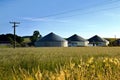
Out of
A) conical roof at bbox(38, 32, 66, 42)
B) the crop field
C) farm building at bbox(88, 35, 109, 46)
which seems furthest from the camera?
farm building at bbox(88, 35, 109, 46)

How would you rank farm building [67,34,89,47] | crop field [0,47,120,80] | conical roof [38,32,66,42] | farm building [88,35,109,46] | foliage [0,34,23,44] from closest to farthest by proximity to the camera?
crop field [0,47,120,80]
foliage [0,34,23,44]
conical roof [38,32,66,42]
farm building [67,34,89,47]
farm building [88,35,109,46]

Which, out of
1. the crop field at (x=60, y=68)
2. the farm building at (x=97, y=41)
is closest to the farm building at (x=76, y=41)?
the farm building at (x=97, y=41)

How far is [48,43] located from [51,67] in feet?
320

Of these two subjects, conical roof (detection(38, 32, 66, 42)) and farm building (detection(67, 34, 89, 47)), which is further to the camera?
farm building (detection(67, 34, 89, 47))

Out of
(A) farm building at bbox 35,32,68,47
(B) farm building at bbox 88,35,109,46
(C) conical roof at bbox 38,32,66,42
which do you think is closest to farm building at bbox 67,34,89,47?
(B) farm building at bbox 88,35,109,46

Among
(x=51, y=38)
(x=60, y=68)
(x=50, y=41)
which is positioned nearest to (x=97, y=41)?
(x=51, y=38)

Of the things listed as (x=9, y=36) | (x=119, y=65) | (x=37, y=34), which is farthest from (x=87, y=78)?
(x=37, y=34)

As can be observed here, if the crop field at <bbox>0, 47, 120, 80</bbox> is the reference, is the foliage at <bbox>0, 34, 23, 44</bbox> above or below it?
above

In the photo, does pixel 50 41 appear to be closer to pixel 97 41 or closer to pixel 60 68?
pixel 97 41

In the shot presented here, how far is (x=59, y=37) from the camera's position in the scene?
112 metres

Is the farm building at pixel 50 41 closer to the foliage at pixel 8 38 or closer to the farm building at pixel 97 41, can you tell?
the foliage at pixel 8 38

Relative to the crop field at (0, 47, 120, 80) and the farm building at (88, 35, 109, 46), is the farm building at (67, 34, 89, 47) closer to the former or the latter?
the farm building at (88, 35, 109, 46)

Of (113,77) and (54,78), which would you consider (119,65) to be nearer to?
(113,77)

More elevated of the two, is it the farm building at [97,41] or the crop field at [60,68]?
the farm building at [97,41]
